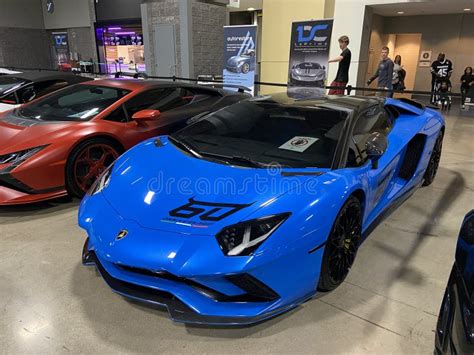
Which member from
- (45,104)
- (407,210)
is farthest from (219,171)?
(45,104)

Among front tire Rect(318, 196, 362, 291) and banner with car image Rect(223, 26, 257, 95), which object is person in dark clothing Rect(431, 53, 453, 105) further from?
front tire Rect(318, 196, 362, 291)

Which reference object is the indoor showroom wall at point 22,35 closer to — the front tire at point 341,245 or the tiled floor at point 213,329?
the tiled floor at point 213,329

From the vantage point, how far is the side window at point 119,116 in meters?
3.73

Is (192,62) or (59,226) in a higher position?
(192,62)

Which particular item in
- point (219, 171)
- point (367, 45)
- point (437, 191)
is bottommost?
point (437, 191)

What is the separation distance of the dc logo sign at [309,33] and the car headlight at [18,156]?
7052 mm

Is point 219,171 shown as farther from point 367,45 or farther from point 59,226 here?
point 367,45

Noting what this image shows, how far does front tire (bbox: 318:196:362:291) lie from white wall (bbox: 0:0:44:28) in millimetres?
19561

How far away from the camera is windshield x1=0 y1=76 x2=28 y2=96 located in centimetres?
574

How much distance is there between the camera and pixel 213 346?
186cm

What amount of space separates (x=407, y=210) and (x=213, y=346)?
7.92ft

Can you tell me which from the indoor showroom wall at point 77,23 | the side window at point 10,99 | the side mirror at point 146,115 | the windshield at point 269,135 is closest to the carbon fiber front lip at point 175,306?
the windshield at point 269,135

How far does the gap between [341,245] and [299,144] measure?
691mm

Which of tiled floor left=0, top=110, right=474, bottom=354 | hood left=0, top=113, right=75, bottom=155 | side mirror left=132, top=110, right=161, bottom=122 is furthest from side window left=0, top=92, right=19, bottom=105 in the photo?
tiled floor left=0, top=110, right=474, bottom=354
